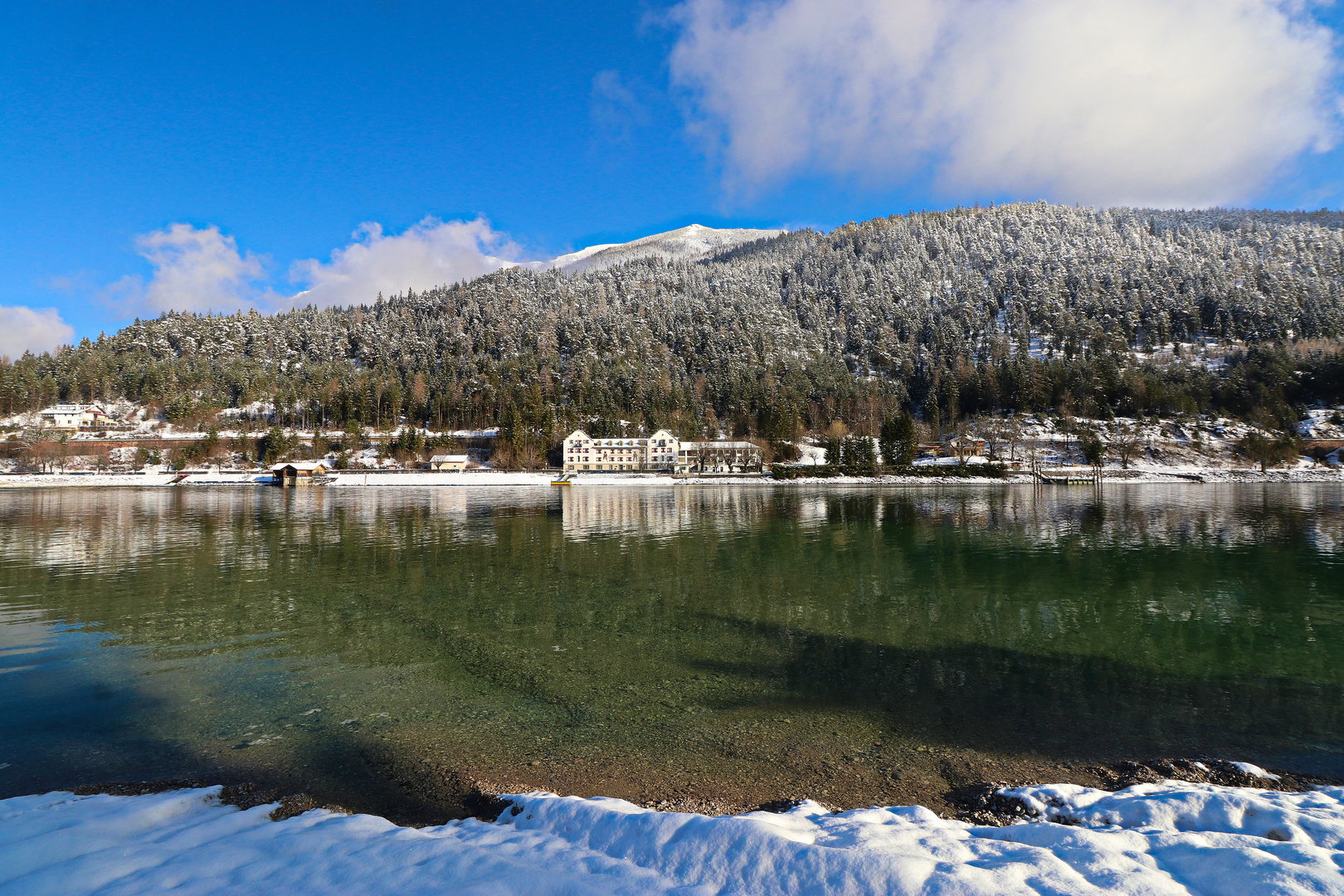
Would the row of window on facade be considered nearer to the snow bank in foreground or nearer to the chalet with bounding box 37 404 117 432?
the chalet with bounding box 37 404 117 432

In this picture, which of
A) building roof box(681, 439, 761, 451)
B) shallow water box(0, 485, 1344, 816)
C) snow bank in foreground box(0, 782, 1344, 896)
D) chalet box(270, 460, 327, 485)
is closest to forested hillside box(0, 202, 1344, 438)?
building roof box(681, 439, 761, 451)

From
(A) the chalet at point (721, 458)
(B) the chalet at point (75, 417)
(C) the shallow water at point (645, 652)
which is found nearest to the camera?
(C) the shallow water at point (645, 652)

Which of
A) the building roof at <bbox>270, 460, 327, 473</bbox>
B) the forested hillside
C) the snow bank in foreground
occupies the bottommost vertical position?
the snow bank in foreground

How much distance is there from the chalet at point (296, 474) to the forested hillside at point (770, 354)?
97.1ft

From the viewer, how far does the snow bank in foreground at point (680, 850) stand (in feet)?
12.8

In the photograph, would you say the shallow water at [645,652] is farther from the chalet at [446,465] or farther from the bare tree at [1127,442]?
the bare tree at [1127,442]

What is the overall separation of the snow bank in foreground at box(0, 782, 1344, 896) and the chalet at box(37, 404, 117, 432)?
146 m

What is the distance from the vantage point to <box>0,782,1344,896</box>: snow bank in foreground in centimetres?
390

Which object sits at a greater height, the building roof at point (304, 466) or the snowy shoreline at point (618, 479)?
the building roof at point (304, 466)

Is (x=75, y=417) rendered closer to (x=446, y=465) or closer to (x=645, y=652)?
(x=446, y=465)

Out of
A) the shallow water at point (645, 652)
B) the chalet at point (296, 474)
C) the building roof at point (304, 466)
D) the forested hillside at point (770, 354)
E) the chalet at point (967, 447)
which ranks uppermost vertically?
the forested hillside at point (770, 354)

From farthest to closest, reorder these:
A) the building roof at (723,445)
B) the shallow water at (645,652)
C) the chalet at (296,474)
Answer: the building roof at (723,445) < the chalet at (296,474) < the shallow water at (645,652)

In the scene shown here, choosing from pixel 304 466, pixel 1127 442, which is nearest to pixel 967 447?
pixel 1127 442

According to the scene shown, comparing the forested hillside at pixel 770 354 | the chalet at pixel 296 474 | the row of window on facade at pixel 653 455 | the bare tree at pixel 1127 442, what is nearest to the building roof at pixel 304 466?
the chalet at pixel 296 474
